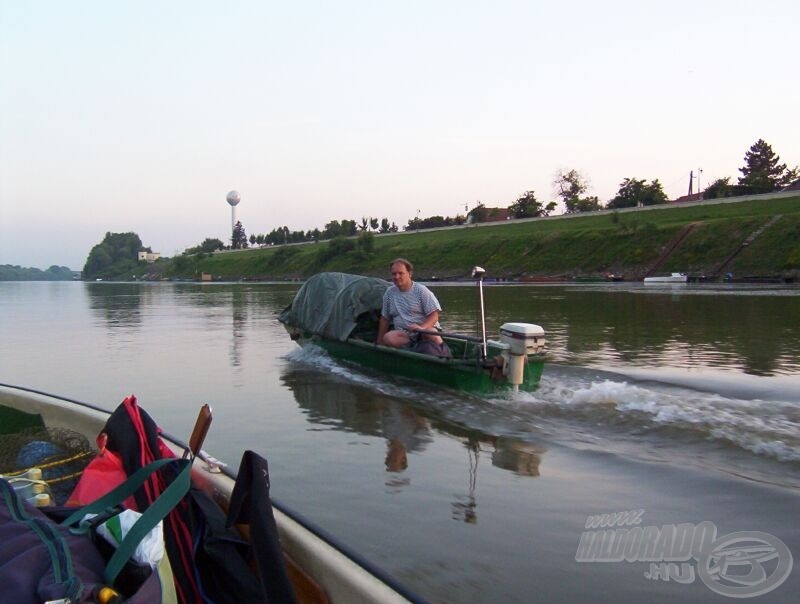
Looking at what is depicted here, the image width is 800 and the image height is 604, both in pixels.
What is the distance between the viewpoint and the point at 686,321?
60.8 feet

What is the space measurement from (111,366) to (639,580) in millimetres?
10876

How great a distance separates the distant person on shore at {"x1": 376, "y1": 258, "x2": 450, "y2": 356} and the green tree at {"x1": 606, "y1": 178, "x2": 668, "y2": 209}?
251 ft

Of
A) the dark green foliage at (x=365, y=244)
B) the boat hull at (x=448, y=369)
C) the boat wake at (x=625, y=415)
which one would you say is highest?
the dark green foliage at (x=365, y=244)

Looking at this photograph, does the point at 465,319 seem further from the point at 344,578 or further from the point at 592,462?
the point at 344,578

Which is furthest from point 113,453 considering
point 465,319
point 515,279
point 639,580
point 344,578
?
point 515,279

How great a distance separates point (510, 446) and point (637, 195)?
83.3m

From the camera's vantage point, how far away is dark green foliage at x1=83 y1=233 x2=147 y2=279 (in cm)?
17391

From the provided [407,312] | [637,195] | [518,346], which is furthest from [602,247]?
[518,346]

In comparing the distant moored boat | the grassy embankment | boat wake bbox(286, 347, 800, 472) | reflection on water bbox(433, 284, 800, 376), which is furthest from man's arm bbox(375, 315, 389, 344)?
the distant moored boat

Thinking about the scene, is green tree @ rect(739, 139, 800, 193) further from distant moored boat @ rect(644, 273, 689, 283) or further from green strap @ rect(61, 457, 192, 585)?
green strap @ rect(61, 457, 192, 585)

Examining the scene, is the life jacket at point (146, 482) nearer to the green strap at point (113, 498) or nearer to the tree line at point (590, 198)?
the green strap at point (113, 498)

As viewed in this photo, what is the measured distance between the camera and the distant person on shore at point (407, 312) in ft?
32.5

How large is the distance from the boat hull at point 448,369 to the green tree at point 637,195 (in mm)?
76782

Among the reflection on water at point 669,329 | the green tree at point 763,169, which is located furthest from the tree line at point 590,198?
the reflection on water at point 669,329
